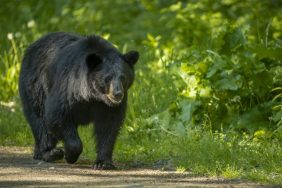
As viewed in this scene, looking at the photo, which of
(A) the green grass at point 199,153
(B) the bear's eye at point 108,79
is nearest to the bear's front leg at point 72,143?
(A) the green grass at point 199,153

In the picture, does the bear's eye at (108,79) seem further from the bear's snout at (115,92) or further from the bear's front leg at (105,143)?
the bear's front leg at (105,143)

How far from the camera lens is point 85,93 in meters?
8.42

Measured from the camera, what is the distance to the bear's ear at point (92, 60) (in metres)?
8.34

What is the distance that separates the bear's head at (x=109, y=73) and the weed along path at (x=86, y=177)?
0.78m

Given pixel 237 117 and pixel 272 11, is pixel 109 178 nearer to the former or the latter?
pixel 237 117

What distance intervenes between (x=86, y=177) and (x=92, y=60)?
1.30m

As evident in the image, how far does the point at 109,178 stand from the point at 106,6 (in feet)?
36.7

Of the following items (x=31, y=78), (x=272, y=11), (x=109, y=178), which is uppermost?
(x=272, y=11)

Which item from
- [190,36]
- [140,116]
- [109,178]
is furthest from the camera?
[190,36]

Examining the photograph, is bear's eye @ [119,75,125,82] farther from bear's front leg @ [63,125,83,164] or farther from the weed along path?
the weed along path

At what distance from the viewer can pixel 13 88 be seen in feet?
43.0

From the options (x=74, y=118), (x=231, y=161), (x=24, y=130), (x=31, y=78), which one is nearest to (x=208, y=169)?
(x=231, y=161)

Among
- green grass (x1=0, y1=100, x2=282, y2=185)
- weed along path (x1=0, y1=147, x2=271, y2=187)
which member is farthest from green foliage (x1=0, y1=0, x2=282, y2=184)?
weed along path (x1=0, y1=147, x2=271, y2=187)

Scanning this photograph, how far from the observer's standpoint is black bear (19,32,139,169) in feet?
27.5
